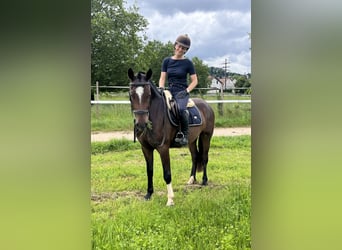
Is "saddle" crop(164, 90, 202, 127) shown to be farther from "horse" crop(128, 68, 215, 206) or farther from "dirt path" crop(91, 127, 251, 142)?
"dirt path" crop(91, 127, 251, 142)

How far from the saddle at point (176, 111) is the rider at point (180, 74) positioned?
0.08 ft

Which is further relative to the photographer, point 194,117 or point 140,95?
point 194,117

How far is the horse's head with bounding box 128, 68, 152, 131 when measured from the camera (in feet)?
6.57

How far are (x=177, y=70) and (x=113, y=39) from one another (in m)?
0.43

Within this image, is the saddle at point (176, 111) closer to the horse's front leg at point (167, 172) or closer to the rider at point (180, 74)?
the rider at point (180, 74)

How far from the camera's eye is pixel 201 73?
6.86 ft

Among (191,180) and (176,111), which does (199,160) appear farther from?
(176,111)

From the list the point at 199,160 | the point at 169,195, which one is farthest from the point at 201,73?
the point at 169,195

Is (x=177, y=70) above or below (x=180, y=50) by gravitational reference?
below

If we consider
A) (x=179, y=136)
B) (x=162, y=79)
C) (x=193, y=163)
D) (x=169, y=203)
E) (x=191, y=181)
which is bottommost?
(x=169, y=203)
